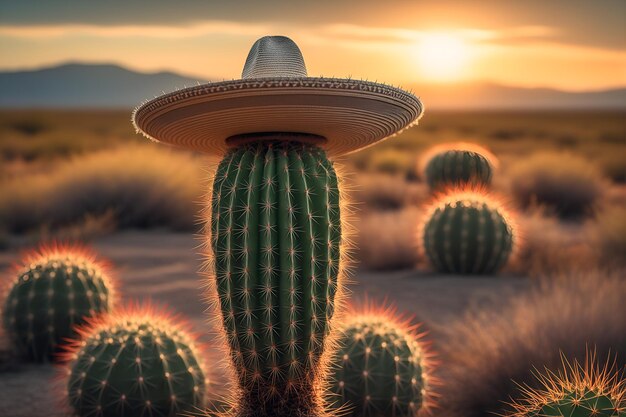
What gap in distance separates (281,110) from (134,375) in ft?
5.85

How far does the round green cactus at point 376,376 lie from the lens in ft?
12.2

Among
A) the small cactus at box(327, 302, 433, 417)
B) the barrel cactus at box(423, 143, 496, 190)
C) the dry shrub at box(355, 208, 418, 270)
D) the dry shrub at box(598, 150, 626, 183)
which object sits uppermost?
the dry shrub at box(598, 150, 626, 183)

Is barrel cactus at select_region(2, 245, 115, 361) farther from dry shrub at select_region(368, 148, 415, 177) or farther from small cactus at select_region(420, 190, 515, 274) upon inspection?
dry shrub at select_region(368, 148, 415, 177)

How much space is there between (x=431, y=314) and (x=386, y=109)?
3613 millimetres

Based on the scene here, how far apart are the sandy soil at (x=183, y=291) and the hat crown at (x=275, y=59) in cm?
180

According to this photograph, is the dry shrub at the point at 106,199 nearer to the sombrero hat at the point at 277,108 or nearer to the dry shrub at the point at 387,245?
the dry shrub at the point at 387,245

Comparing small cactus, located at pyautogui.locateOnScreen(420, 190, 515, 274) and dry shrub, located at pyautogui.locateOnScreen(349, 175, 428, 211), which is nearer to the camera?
small cactus, located at pyautogui.locateOnScreen(420, 190, 515, 274)

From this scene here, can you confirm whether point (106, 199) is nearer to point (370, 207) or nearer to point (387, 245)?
point (370, 207)

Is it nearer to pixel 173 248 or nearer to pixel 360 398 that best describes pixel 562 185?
pixel 173 248

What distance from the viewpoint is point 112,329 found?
12.4 ft

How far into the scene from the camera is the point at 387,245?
8602 millimetres

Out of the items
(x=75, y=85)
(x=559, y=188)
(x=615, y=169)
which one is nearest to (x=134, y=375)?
(x=559, y=188)

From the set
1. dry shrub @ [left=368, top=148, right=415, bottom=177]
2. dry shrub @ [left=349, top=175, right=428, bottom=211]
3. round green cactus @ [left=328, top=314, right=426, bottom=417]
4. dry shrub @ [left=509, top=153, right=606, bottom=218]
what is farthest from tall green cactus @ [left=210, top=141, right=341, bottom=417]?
dry shrub @ [left=368, top=148, right=415, bottom=177]

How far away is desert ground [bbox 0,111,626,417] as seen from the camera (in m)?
4.24
